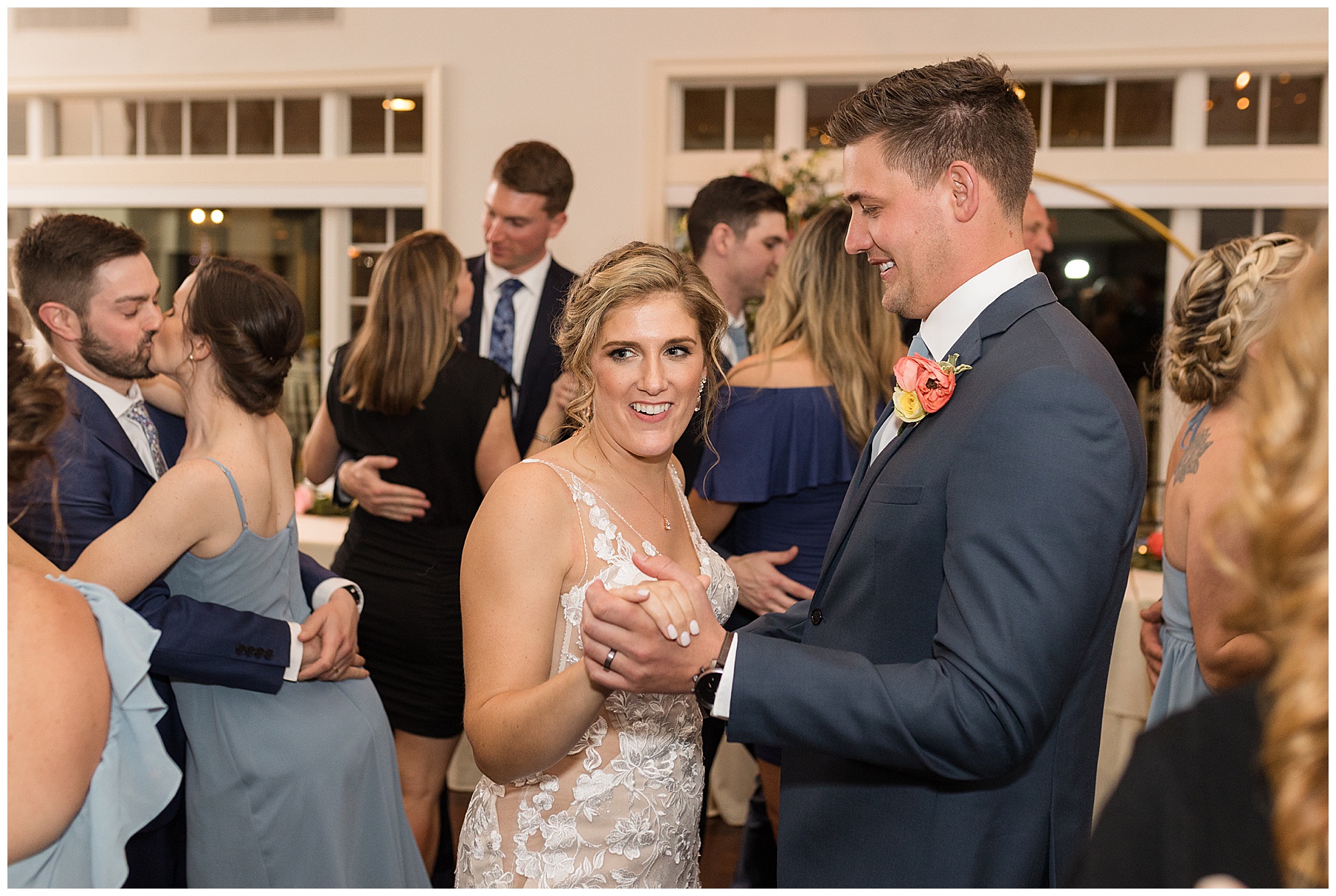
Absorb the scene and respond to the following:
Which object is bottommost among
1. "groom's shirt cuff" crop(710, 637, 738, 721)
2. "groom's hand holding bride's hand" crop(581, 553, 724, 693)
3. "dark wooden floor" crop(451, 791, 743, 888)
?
"dark wooden floor" crop(451, 791, 743, 888)

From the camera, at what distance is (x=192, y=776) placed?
7.09ft

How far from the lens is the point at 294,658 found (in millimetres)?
2213

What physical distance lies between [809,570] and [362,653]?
1.29 metres

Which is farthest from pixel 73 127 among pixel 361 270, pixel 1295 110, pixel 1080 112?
pixel 1295 110

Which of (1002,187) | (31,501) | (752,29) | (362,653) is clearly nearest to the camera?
(1002,187)

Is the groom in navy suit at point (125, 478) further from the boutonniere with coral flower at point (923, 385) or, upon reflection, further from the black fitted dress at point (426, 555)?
the boutonniere with coral flower at point (923, 385)

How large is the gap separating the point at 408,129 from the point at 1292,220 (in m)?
4.35

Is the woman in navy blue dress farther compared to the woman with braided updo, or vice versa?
the woman in navy blue dress

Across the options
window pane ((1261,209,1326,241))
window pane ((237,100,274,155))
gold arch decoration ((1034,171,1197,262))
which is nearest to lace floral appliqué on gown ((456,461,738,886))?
gold arch decoration ((1034,171,1197,262))

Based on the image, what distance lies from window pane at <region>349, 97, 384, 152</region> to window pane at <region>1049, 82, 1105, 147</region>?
11.1ft

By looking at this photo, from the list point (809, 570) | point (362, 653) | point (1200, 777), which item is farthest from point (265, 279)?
point (1200, 777)

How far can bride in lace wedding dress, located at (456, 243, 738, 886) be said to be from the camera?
5.17ft

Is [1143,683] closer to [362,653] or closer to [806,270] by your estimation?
[806,270]

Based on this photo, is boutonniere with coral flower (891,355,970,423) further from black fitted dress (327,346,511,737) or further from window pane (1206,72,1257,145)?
window pane (1206,72,1257,145)
